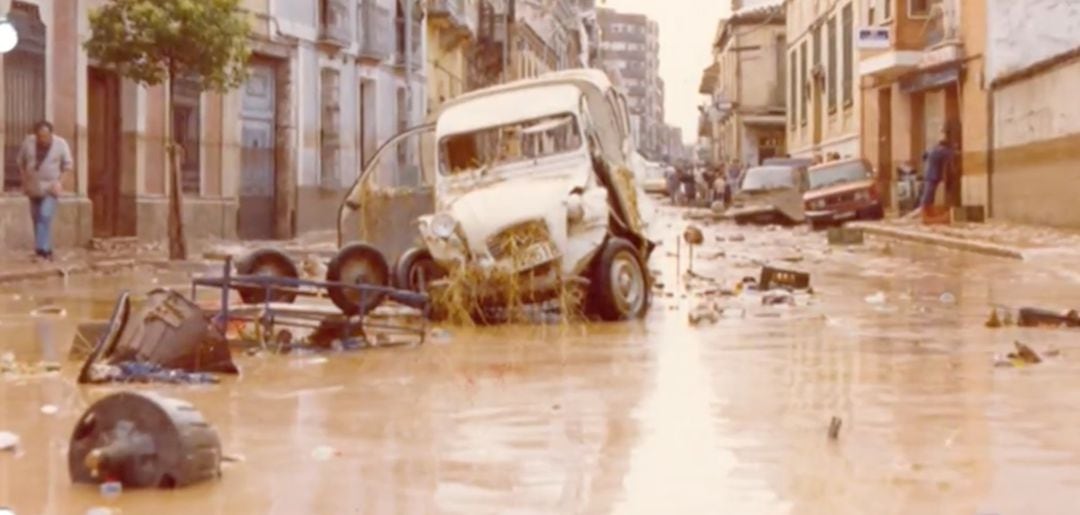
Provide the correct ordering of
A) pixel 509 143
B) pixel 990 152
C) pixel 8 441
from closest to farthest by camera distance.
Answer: pixel 8 441 < pixel 509 143 < pixel 990 152

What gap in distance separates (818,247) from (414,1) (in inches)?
829

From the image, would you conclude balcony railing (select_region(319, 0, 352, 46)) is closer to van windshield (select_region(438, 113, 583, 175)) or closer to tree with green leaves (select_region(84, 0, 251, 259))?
tree with green leaves (select_region(84, 0, 251, 259))

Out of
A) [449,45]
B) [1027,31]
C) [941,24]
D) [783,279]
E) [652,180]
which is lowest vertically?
[783,279]

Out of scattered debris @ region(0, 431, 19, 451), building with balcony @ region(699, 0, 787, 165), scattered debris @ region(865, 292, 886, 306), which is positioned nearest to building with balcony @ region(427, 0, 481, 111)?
building with balcony @ region(699, 0, 787, 165)

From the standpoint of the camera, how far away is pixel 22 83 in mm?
23844

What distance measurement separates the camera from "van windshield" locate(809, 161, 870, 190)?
124ft

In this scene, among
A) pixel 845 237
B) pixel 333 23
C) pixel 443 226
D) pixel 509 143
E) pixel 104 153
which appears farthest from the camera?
pixel 333 23

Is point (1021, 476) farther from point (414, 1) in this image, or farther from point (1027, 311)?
point (414, 1)

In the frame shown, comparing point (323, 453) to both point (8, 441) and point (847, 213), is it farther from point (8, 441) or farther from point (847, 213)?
point (847, 213)

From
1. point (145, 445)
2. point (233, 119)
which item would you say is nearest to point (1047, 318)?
point (145, 445)

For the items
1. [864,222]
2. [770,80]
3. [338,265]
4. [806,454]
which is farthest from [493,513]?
[770,80]

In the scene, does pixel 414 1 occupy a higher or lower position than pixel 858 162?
higher

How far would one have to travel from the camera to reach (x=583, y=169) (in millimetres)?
14430

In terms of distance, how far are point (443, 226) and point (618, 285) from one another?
155 cm
